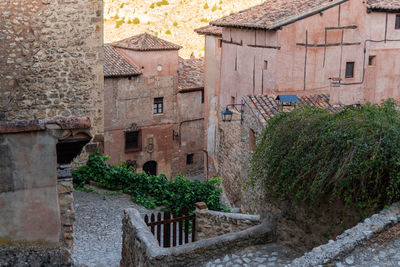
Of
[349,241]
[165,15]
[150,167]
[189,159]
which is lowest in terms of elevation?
[150,167]

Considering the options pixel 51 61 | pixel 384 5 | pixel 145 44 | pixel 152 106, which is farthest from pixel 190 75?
pixel 51 61

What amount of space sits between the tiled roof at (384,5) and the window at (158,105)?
11.7 metres

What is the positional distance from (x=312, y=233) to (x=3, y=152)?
15.6ft

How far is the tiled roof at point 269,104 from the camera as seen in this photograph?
13.5m

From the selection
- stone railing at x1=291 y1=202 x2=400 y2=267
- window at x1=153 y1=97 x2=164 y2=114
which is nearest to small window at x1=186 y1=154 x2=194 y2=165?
window at x1=153 y1=97 x2=164 y2=114

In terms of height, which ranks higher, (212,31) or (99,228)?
(212,31)

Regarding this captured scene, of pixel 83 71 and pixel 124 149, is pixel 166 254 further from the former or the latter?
pixel 124 149

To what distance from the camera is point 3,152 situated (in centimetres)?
478

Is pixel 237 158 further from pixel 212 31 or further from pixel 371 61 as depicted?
pixel 212 31

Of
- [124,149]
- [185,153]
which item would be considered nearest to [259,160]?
[124,149]

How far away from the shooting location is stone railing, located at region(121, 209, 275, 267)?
7547 millimetres

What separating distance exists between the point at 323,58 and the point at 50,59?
7.99m

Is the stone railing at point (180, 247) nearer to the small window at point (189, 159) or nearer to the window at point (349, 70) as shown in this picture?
the window at point (349, 70)

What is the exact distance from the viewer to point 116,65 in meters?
24.0
